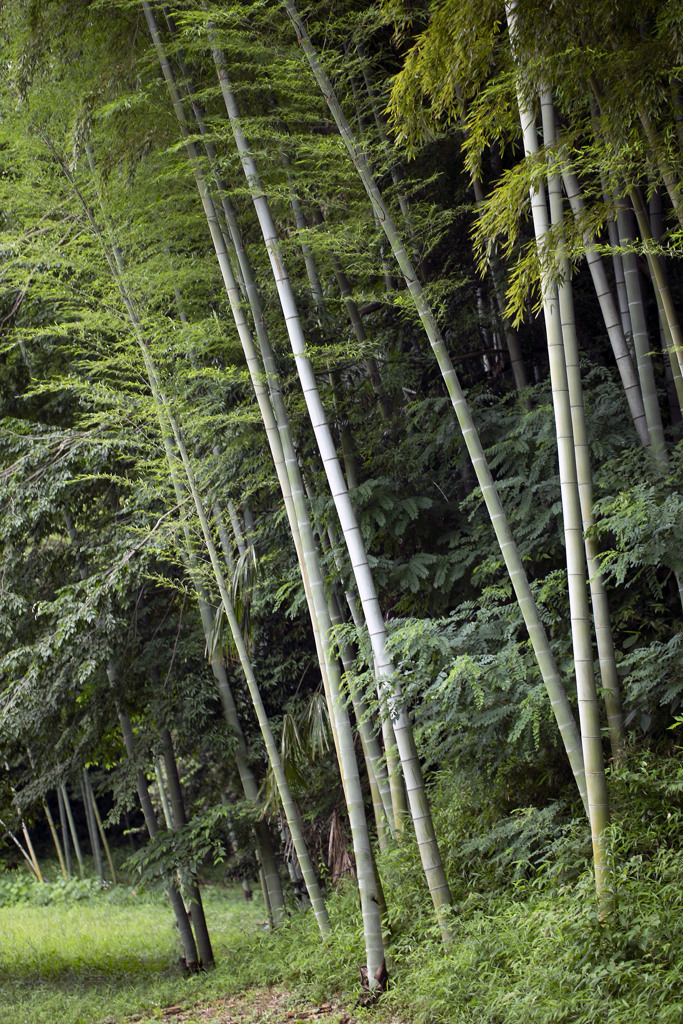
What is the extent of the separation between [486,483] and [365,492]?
1.25 meters

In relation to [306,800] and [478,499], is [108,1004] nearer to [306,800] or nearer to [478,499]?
[306,800]

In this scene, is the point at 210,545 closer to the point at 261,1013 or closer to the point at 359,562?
the point at 359,562

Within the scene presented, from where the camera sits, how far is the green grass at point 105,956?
4.71m

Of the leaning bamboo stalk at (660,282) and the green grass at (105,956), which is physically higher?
the leaning bamboo stalk at (660,282)

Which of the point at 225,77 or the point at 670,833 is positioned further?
the point at 225,77

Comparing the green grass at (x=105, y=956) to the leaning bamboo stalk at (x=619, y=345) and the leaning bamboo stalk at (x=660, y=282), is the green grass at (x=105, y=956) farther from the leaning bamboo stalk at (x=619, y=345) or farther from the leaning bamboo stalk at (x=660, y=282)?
the leaning bamboo stalk at (x=660, y=282)

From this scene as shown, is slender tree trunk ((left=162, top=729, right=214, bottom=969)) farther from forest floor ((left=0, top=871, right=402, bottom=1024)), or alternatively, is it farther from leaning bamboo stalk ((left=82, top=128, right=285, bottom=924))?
leaning bamboo stalk ((left=82, top=128, right=285, bottom=924))

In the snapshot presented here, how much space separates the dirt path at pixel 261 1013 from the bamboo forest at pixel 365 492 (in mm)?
46

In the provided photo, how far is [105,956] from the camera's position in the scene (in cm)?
665

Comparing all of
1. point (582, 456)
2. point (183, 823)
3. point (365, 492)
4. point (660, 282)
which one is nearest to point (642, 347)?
point (660, 282)

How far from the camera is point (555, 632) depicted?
4031 millimetres

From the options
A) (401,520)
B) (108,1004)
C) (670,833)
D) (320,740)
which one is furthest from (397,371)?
(108,1004)

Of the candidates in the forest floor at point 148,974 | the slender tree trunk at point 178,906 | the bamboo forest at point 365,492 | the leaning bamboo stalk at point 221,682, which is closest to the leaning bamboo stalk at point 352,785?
the bamboo forest at point 365,492

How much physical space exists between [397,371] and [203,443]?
4.22 feet
